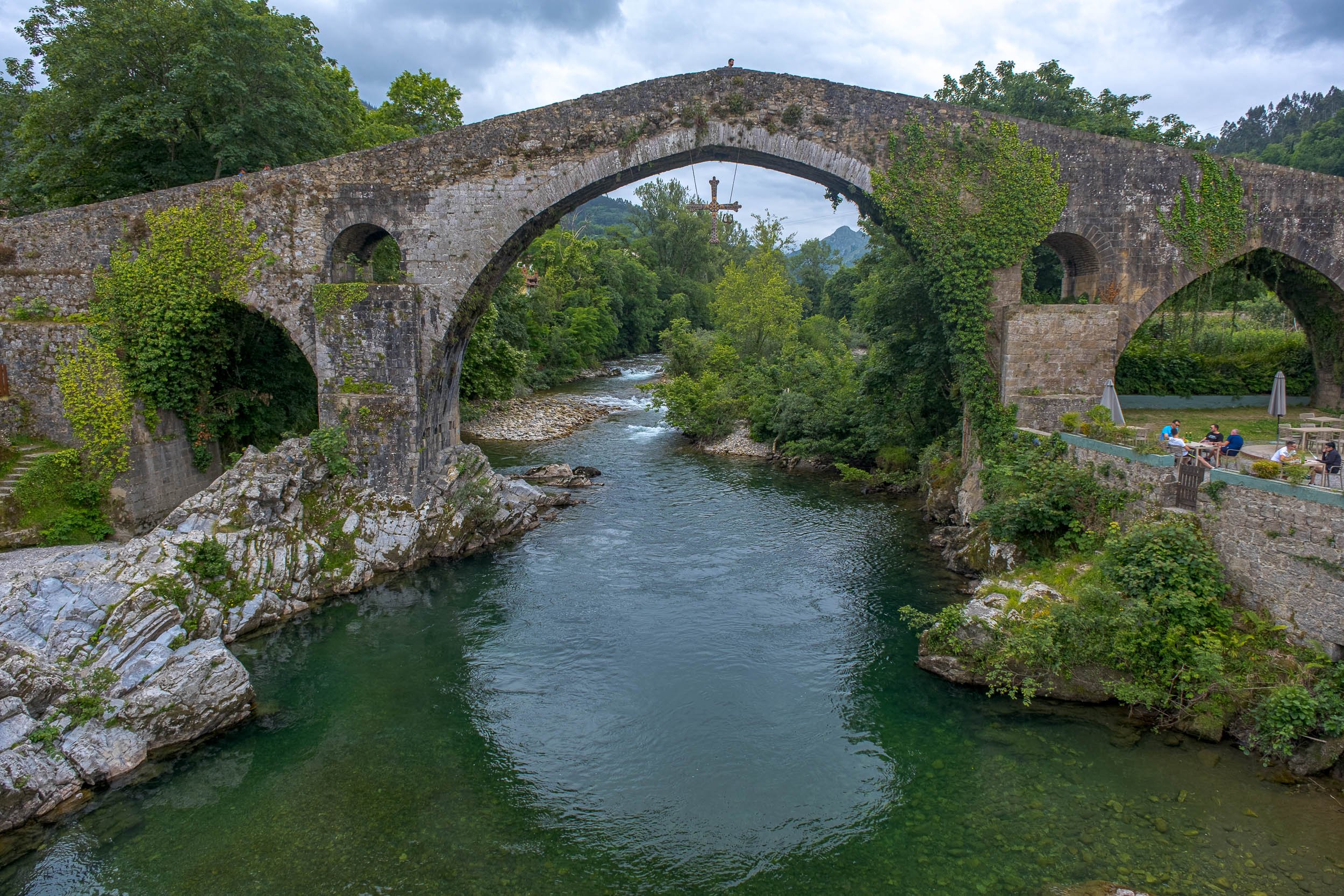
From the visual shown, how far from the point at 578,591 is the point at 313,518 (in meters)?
4.50

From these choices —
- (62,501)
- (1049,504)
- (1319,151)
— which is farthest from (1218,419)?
(1319,151)

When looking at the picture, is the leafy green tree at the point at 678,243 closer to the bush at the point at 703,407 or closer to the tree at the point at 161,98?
the bush at the point at 703,407

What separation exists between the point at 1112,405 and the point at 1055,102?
11213 mm

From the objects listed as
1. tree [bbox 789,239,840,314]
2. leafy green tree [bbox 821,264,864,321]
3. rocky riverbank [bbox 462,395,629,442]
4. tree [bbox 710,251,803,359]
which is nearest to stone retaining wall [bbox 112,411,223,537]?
rocky riverbank [bbox 462,395,629,442]

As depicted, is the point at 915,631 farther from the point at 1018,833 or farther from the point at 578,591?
the point at 578,591

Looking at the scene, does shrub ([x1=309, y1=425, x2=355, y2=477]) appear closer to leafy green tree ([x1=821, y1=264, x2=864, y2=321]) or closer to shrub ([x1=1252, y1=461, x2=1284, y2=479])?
shrub ([x1=1252, y1=461, x2=1284, y2=479])

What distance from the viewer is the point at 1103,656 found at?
28.7 feet

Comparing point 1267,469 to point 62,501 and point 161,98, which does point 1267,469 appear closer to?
point 62,501

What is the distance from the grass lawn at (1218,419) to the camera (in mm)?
12570

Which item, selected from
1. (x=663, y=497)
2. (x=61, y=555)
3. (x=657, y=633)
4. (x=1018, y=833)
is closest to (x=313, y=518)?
(x=61, y=555)

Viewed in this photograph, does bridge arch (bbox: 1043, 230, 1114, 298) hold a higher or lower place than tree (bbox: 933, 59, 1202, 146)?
lower

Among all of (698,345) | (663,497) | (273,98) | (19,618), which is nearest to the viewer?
(19,618)

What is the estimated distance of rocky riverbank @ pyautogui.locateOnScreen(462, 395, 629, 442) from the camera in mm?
24516

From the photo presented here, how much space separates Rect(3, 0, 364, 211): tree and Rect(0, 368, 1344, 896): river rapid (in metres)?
10.2
